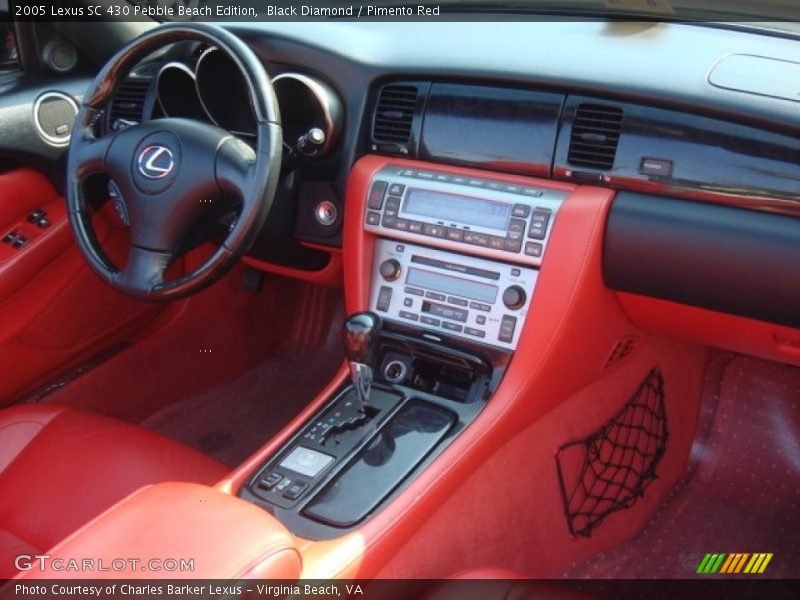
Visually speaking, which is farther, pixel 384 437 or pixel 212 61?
pixel 212 61

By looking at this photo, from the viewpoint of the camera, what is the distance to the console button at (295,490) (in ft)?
4.88

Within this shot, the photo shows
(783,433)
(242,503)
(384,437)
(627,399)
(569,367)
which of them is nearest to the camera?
(242,503)

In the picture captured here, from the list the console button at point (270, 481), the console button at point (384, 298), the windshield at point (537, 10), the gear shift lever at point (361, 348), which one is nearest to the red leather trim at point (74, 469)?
the console button at point (270, 481)

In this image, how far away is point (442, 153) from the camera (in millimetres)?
1786

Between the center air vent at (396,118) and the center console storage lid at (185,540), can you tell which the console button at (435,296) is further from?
the center console storage lid at (185,540)

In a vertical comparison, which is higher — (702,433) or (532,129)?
(532,129)

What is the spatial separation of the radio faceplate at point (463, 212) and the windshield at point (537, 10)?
53 centimetres

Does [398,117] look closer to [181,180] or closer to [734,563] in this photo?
[181,180]

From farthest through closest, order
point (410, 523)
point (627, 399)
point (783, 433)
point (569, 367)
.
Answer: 1. point (783, 433)
2. point (627, 399)
3. point (569, 367)
4. point (410, 523)

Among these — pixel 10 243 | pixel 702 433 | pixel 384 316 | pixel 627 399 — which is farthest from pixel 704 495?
pixel 10 243

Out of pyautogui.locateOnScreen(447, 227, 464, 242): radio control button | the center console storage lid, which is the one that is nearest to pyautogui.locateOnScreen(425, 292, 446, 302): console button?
pyautogui.locateOnScreen(447, 227, 464, 242): radio control button

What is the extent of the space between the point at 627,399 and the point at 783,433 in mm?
460

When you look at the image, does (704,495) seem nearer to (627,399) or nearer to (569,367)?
(627,399)

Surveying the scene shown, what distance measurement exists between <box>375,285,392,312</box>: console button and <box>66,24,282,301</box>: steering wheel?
349 mm
